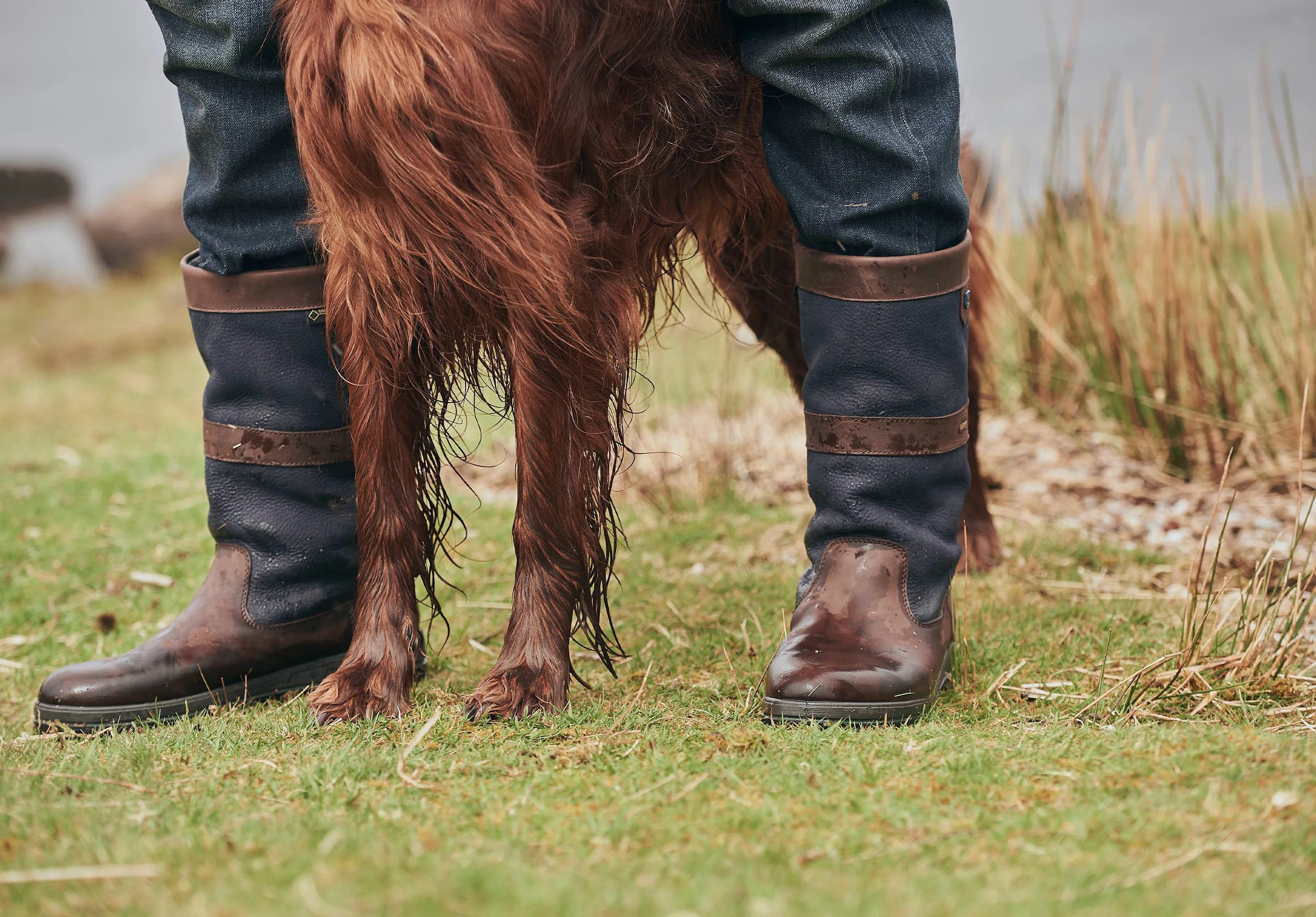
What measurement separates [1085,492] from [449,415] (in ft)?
5.96

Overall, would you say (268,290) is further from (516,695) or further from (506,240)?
(516,695)

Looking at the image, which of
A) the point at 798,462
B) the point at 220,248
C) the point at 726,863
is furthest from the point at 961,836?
the point at 798,462

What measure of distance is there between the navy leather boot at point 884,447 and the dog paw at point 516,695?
0.31 m

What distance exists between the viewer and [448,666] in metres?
1.85

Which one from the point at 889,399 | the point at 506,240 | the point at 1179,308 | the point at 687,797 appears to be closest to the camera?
the point at 687,797

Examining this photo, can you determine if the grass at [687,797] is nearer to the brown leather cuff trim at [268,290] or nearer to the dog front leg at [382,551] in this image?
the dog front leg at [382,551]

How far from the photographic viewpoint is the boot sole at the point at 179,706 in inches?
63.4

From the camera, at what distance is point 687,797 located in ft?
3.82

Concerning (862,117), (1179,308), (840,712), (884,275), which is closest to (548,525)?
(840,712)

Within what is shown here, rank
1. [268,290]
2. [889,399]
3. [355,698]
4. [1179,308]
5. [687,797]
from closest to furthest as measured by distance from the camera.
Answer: [687,797], [355,698], [889,399], [268,290], [1179,308]

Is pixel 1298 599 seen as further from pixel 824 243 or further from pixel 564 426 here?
pixel 564 426

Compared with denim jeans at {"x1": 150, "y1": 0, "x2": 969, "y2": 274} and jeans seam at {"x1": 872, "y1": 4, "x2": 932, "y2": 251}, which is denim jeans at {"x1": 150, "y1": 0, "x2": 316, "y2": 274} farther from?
jeans seam at {"x1": 872, "y1": 4, "x2": 932, "y2": 251}

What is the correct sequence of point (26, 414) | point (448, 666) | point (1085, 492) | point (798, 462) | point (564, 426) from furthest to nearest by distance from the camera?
point (26, 414) < point (798, 462) < point (1085, 492) < point (448, 666) < point (564, 426)

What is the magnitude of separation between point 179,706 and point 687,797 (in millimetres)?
883
